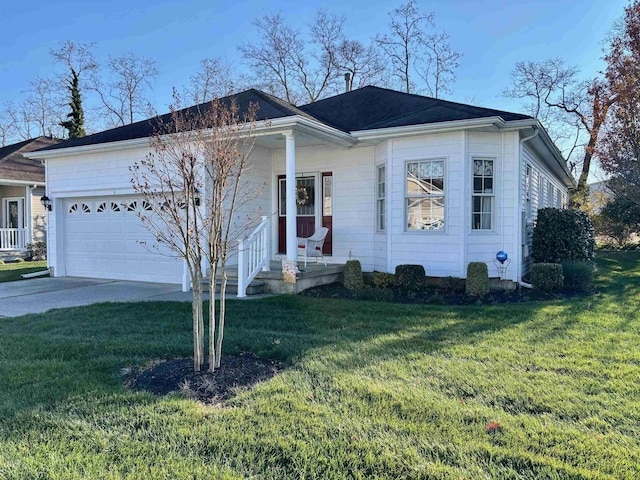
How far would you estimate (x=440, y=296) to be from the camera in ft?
25.8

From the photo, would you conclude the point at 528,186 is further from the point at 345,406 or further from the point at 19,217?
the point at 19,217

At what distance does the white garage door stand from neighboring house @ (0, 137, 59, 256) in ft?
25.1

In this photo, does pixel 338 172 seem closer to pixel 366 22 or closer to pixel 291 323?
pixel 291 323

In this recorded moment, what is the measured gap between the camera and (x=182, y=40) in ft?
73.3

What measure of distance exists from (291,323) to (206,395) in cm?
245

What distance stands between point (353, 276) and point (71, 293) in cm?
550

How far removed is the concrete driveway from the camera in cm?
760

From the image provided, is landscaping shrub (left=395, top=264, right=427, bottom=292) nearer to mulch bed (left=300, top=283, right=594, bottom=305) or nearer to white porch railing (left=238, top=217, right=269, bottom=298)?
mulch bed (left=300, top=283, right=594, bottom=305)

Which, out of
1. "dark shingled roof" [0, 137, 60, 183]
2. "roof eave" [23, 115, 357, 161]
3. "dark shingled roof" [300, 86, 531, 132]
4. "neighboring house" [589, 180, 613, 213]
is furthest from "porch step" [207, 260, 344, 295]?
"neighboring house" [589, 180, 613, 213]

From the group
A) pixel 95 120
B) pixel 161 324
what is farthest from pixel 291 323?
pixel 95 120

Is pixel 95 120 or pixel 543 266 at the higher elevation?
pixel 95 120

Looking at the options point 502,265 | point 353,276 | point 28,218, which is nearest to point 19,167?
point 28,218

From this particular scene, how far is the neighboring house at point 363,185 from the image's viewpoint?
8.54 m

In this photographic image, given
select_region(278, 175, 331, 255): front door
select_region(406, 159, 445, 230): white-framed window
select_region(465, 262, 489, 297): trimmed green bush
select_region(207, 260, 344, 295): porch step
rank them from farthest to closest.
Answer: select_region(278, 175, 331, 255): front door, select_region(406, 159, 445, 230): white-framed window, select_region(207, 260, 344, 295): porch step, select_region(465, 262, 489, 297): trimmed green bush
